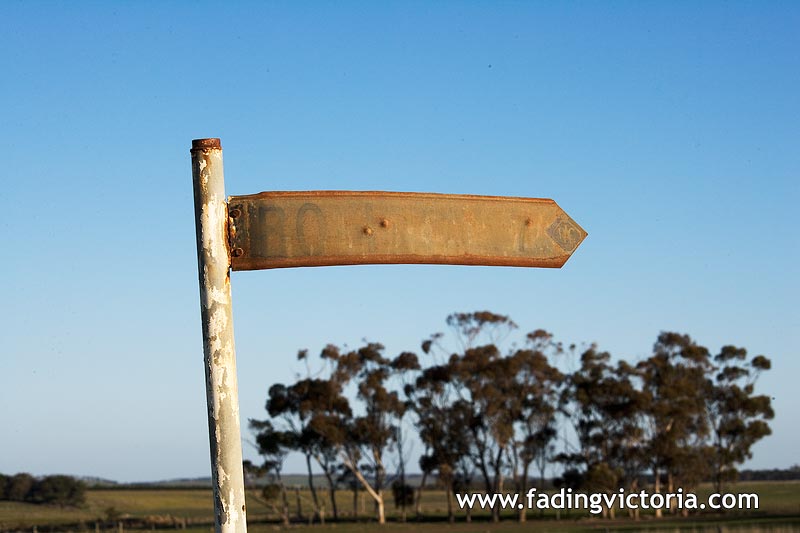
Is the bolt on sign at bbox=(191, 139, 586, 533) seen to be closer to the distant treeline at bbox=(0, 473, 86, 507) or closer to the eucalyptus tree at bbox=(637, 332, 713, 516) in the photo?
the eucalyptus tree at bbox=(637, 332, 713, 516)

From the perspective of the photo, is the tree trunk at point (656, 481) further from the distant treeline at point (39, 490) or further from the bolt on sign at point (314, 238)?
the bolt on sign at point (314, 238)

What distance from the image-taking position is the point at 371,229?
7.66 feet

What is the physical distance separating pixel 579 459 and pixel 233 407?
50.4 meters

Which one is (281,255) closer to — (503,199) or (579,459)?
(503,199)

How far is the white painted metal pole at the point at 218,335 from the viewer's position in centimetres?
211

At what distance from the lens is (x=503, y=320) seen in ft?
171

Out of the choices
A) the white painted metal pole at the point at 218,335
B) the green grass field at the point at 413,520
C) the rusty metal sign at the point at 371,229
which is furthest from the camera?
the green grass field at the point at 413,520

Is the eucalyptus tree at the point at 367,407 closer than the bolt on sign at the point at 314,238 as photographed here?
No

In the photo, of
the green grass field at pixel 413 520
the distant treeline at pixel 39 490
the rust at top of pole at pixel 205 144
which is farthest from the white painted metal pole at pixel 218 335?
the distant treeline at pixel 39 490

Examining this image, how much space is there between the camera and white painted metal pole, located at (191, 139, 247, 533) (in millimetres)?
2111

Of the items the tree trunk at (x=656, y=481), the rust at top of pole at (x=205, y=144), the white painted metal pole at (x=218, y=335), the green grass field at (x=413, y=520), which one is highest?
the rust at top of pole at (x=205, y=144)

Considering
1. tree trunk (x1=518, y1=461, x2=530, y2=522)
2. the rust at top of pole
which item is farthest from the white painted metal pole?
tree trunk (x1=518, y1=461, x2=530, y2=522)

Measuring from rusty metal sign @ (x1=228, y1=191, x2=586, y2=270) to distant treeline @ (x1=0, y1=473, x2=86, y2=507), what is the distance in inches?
3078

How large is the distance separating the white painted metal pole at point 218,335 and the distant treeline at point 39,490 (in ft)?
257
